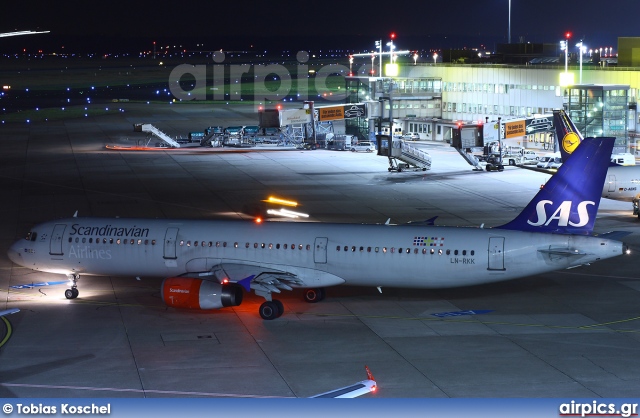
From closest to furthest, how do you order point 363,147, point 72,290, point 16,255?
1. point 72,290
2. point 16,255
3. point 363,147

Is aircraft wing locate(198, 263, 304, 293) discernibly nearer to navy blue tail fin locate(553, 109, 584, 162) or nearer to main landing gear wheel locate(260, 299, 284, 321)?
main landing gear wheel locate(260, 299, 284, 321)

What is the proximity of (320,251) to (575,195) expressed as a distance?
11.3m

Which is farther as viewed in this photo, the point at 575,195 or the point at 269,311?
the point at 575,195

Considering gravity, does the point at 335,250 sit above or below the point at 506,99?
below

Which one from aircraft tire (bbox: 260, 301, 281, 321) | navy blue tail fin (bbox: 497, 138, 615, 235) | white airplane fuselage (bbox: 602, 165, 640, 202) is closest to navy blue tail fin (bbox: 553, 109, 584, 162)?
white airplane fuselage (bbox: 602, 165, 640, 202)

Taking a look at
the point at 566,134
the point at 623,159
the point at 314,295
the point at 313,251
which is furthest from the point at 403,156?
the point at 313,251

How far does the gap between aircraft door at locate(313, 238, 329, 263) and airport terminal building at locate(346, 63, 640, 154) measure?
60.0 meters

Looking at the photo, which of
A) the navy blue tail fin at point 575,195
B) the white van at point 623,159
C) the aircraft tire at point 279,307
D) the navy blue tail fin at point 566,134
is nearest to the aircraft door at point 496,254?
the navy blue tail fin at point 575,195

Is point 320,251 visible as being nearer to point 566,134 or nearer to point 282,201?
point 282,201

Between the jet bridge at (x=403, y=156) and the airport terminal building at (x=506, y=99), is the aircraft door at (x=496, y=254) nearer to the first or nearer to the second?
the jet bridge at (x=403, y=156)

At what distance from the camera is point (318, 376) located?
31.7m

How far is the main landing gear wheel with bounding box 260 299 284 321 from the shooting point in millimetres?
39344

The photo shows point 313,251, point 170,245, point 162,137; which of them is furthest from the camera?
point 162,137

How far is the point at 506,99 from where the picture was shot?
117062 mm
